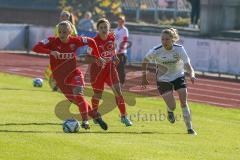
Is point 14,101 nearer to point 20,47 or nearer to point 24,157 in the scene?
point 24,157

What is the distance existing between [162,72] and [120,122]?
1634 millimetres

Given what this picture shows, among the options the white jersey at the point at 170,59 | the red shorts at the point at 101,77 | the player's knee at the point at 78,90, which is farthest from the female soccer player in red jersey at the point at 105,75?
the player's knee at the point at 78,90

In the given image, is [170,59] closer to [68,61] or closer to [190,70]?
[190,70]

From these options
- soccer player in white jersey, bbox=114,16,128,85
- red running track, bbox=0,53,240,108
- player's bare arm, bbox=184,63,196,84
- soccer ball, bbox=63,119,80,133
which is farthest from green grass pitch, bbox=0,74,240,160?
soccer player in white jersey, bbox=114,16,128,85

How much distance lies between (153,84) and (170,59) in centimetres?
523

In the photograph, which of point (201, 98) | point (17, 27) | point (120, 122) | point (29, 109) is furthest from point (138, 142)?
point (17, 27)

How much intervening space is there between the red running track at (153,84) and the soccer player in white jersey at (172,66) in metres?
4.88

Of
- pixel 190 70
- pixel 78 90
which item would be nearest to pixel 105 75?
pixel 78 90

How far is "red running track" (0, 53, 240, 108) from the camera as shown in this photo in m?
23.5

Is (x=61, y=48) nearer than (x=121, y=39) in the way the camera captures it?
Yes

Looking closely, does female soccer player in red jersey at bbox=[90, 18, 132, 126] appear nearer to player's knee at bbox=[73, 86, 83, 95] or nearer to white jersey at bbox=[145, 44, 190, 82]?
white jersey at bbox=[145, 44, 190, 82]

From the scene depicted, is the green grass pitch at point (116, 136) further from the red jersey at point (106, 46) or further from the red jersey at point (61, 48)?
the red jersey at point (106, 46)

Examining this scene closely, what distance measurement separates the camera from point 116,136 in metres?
14.1

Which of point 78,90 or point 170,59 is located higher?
point 170,59
